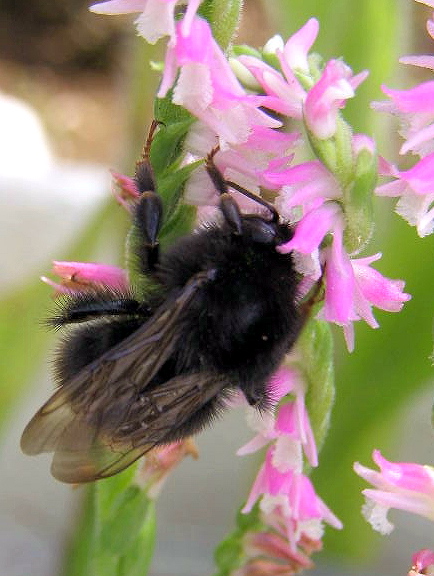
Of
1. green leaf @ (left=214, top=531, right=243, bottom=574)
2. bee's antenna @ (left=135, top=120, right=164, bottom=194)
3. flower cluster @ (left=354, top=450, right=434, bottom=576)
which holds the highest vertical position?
bee's antenna @ (left=135, top=120, right=164, bottom=194)

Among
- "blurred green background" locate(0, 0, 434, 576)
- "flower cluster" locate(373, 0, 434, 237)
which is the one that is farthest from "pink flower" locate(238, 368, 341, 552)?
"blurred green background" locate(0, 0, 434, 576)

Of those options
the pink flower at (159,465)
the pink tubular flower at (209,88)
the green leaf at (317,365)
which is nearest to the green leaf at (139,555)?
the pink flower at (159,465)

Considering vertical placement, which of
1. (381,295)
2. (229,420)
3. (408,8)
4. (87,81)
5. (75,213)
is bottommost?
(229,420)

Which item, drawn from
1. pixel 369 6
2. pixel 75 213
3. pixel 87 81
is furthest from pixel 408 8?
pixel 87 81

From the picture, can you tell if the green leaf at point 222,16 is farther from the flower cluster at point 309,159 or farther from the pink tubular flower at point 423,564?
the pink tubular flower at point 423,564

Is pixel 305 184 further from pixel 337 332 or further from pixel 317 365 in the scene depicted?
pixel 337 332

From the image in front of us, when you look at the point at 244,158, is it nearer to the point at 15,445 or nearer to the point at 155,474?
the point at 155,474

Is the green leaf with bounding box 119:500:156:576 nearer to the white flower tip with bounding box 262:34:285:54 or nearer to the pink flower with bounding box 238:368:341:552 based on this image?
the pink flower with bounding box 238:368:341:552
